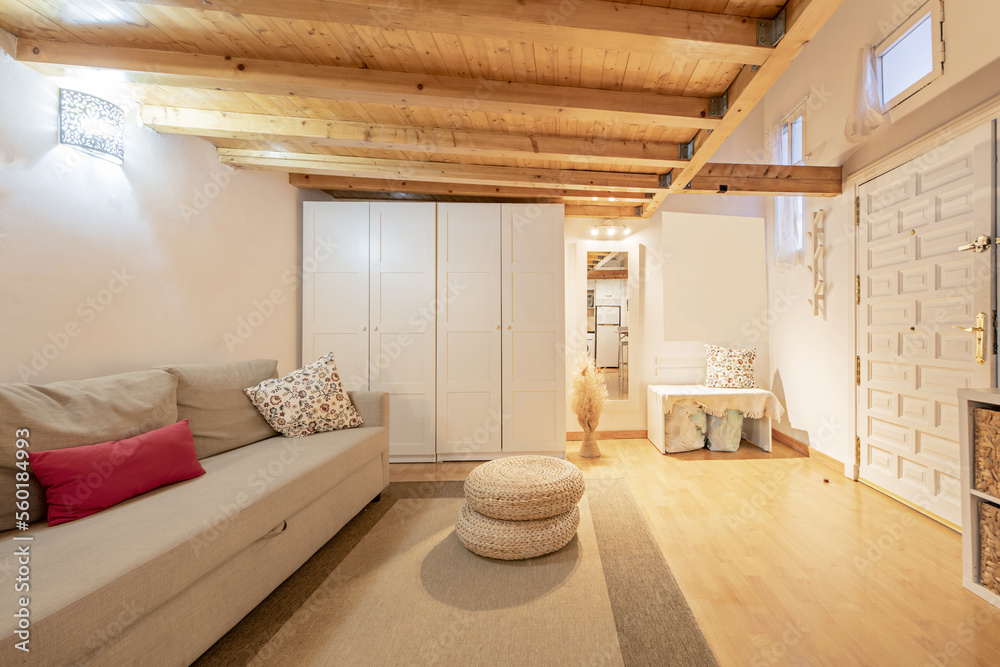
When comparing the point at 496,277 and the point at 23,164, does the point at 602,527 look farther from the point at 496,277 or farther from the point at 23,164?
the point at 23,164

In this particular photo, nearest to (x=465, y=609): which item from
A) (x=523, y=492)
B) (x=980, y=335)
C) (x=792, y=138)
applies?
(x=523, y=492)

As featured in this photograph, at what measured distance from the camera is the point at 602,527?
226 centimetres

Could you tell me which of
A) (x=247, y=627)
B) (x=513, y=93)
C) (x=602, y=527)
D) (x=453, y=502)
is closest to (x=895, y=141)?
(x=513, y=93)

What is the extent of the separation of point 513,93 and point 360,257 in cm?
197

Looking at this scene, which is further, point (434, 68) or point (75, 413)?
point (434, 68)

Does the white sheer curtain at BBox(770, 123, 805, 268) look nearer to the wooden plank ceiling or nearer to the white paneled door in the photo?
the white paneled door

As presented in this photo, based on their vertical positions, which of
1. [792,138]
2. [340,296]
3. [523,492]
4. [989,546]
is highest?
[792,138]

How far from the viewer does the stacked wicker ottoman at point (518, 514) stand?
1879mm

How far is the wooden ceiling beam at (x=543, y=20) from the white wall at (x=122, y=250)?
0.92 meters

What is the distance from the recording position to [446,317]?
3.40 meters

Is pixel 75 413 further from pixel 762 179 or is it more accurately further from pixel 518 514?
pixel 762 179

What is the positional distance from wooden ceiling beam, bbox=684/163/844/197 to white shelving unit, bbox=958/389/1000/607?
5.94 ft

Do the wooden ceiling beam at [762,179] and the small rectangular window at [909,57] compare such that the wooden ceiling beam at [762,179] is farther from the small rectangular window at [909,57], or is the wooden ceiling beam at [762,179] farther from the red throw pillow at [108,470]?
the red throw pillow at [108,470]

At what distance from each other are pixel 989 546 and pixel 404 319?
3.51 metres
